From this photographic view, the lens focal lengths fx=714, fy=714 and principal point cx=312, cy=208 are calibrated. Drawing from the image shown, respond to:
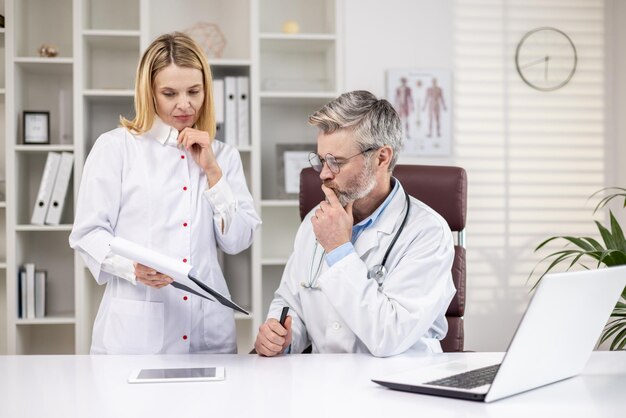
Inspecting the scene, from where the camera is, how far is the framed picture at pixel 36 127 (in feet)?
10.9

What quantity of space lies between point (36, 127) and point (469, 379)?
268 cm

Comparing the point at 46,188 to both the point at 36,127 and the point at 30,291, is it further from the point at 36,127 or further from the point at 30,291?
the point at 30,291

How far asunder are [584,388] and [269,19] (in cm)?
279

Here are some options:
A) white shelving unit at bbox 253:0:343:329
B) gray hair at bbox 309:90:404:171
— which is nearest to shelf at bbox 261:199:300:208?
white shelving unit at bbox 253:0:343:329

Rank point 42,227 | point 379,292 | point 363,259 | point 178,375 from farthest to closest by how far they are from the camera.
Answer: point 42,227, point 363,259, point 379,292, point 178,375

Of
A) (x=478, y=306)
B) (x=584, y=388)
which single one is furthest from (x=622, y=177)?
(x=584, y=388)

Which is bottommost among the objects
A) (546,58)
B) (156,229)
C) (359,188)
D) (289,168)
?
(156,229)

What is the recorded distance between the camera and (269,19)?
3645 millimetres

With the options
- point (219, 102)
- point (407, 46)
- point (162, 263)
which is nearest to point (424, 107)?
point (407, 46)

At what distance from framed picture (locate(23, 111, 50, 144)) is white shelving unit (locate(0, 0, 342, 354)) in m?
0.04

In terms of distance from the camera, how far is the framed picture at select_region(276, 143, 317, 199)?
11.3 ft

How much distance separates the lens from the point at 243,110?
3348mm

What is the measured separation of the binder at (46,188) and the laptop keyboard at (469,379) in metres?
2.46

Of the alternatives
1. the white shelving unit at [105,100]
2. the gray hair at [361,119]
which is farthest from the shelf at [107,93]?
the gray hair at [361,119]
